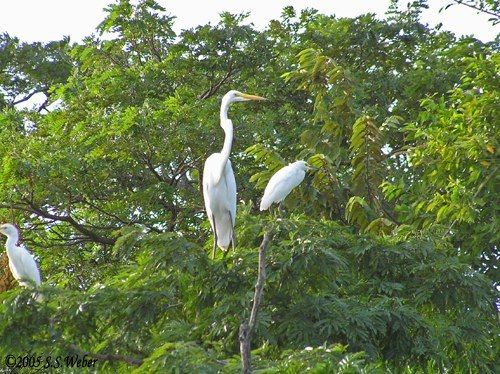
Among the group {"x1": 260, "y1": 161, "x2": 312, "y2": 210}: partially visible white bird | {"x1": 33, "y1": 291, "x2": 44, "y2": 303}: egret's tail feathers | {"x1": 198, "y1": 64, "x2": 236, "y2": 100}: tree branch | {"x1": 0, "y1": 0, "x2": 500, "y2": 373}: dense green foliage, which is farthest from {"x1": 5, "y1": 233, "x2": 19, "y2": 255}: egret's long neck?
{"x1": 198, "y1": 64, "x2": 236, "y2": 100}: tree branch

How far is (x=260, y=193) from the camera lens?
11156mm

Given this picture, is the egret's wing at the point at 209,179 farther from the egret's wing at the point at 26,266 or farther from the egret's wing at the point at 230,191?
the egret's wing at the point at 26,266

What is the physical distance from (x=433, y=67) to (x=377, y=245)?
4.81 metres

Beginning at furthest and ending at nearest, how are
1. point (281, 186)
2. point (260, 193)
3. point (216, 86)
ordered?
point (216, 86) → point (260, 193) → point (281, 186)

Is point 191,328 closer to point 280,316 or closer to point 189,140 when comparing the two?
point 280,316

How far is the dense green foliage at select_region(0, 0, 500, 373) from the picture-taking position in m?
6.34

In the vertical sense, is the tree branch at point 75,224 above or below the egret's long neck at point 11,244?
above

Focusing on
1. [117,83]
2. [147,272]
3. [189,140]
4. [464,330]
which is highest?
[117,83]

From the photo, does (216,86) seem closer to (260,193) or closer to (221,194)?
(260,193)

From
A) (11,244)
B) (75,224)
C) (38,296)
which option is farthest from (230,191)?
(75,224)

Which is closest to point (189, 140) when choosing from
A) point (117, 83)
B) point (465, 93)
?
point (117, 83)

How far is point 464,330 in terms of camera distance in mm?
7270

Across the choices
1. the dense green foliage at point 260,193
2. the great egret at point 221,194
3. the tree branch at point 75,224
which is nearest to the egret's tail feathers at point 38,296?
the dense green foliage at point 260,193

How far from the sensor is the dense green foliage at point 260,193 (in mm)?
6340
